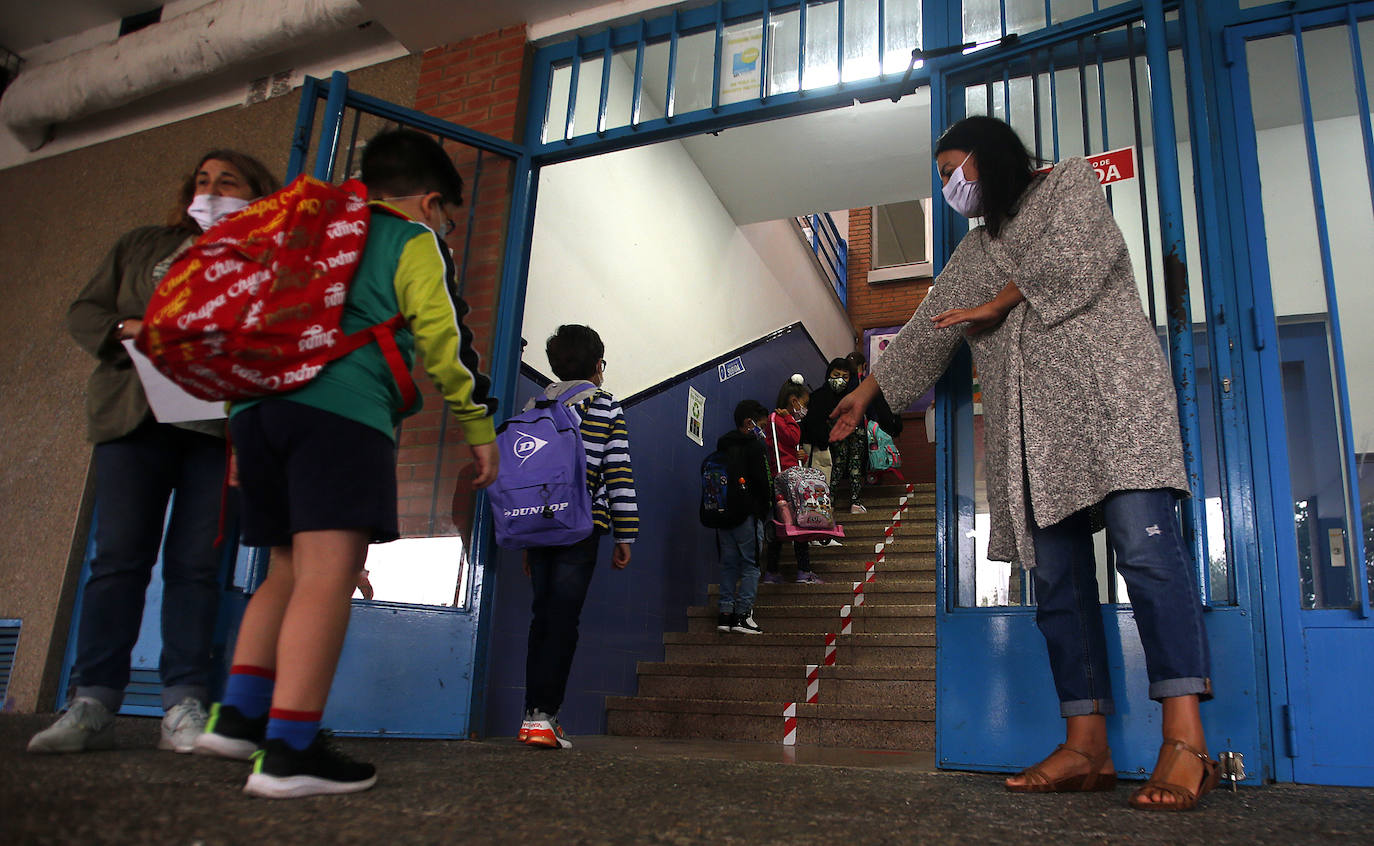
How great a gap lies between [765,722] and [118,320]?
10.9 feet

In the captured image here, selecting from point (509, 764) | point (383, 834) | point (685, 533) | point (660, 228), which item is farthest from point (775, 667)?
point (383, 834)

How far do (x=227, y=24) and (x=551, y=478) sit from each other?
346cm

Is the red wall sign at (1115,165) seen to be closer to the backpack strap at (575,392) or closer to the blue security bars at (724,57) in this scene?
the blue security bars at (724,57)

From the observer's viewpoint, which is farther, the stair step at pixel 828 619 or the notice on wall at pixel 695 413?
the notice on wall at pixel 695 413

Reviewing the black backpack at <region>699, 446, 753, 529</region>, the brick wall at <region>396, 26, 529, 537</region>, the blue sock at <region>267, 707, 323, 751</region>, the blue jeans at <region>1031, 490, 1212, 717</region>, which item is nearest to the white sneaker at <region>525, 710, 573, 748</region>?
the brick wall at <region>396, 26, 529, 537</region>

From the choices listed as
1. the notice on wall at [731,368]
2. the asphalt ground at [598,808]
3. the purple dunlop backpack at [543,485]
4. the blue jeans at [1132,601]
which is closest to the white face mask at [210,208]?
the purple dunlop backpack at [543,485]

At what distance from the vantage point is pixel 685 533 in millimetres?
6129

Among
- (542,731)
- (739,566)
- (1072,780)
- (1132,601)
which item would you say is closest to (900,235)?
(739,566)

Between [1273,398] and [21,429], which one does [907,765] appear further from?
[21,429]

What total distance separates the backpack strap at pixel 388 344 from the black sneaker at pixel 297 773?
27.6 inches

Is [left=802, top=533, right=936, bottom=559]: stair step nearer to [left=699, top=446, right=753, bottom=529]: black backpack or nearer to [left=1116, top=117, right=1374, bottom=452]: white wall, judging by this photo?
[left=699, top=446, right=753, bottom=529]: black backpack

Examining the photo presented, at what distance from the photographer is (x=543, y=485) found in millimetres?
3180

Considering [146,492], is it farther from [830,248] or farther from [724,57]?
[830,248]

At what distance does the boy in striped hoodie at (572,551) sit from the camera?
3.14 metres
